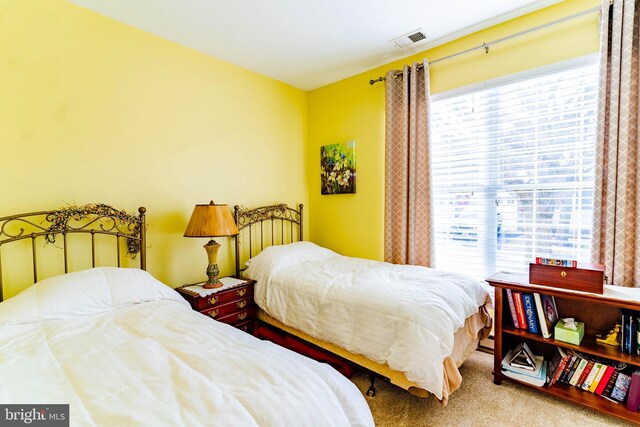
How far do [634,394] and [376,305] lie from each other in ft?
4.82

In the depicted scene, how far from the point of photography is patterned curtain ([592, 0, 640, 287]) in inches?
74.0

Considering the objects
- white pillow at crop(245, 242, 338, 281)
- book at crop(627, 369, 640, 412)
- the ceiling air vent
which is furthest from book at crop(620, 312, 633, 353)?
the ceiling air vent

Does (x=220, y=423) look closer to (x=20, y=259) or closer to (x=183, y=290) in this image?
(x=183, y=290)

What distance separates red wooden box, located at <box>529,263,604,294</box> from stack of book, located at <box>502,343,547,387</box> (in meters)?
0.55

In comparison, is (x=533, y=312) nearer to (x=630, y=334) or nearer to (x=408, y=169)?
(x=630, y=334)

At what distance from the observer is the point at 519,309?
6.77ft

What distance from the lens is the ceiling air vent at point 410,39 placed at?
252 centimetres

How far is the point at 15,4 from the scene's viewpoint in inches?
73.3

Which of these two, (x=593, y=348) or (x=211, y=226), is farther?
(x=211, y=226)

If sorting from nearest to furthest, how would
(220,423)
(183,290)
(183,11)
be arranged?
(220,423), (183,11), (183,290)

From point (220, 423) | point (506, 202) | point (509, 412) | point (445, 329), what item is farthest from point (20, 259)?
point (506, 202)

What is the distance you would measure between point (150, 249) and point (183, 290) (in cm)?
46

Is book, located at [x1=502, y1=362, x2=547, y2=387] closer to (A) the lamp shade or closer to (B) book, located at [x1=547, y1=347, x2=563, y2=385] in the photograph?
(B) book, located at [x1=547, y1=347, x2=563, y2=385]

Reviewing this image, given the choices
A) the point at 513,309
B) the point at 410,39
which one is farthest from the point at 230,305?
the point at 410,39
